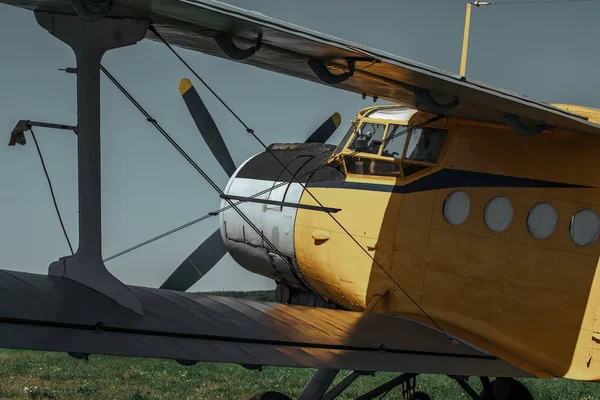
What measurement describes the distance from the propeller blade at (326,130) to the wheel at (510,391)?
140 inches

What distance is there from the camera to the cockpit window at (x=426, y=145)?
26.0 feet

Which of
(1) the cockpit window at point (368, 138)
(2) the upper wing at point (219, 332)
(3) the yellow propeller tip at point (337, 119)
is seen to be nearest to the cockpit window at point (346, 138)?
(1) the cockpit window at point (368, 138)

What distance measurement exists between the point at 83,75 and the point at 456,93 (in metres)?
2.59

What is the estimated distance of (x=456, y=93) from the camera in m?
6.67

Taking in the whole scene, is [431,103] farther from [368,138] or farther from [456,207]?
[368,138]

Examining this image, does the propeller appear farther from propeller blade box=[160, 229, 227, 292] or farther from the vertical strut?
the vertical strut

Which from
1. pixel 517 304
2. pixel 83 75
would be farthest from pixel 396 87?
pixel 83 75

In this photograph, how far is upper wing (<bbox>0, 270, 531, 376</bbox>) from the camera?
545 centimetres

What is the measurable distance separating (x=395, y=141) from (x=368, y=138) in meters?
0.37

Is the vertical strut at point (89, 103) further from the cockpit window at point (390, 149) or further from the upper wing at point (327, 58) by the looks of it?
the cockpit window at point (390, 149)

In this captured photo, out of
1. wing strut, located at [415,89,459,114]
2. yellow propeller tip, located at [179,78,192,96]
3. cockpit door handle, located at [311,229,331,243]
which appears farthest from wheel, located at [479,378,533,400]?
yellow propeller tip, located at [179,78,192,96]

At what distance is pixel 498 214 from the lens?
7.43 meters

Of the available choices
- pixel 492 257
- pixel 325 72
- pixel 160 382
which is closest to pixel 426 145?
pixel 492 257

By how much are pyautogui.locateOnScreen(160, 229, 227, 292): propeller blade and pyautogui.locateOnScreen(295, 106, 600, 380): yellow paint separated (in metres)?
Answer: 1.70
